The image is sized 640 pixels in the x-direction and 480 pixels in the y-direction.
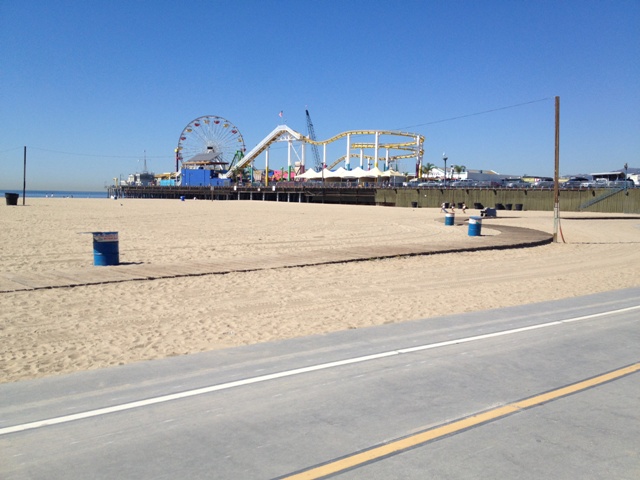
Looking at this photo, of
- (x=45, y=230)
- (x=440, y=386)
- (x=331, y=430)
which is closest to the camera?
(x=331, y=430)

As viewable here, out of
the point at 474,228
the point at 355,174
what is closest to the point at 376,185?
the point at 355,174

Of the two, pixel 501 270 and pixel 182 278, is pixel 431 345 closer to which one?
pixel 182 278

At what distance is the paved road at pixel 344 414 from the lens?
4.03 meters

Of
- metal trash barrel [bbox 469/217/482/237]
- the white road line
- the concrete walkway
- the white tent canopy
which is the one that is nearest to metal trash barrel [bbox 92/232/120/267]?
the concrete walkway

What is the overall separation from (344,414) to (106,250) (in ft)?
35.8

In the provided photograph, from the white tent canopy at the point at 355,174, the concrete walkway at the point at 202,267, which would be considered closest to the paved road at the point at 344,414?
the concrete walkway at the point at 202,267

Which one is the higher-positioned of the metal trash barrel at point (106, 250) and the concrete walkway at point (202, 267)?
the metal trash barrel at point (106, 250)

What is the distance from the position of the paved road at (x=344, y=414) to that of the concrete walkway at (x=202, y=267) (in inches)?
244

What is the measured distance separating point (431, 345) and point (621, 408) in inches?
101

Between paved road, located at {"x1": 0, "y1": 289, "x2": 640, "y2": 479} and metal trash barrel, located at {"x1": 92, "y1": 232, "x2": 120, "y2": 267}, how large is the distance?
26.9 ft

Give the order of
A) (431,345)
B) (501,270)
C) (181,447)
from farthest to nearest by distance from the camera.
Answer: (501,270), (431,345), (181,447)

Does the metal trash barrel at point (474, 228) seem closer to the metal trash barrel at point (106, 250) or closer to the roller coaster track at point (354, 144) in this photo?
the metal trash barrel at point (106, 250)

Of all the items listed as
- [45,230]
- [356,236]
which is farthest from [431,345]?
[45,230]

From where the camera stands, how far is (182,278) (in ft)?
42.4
